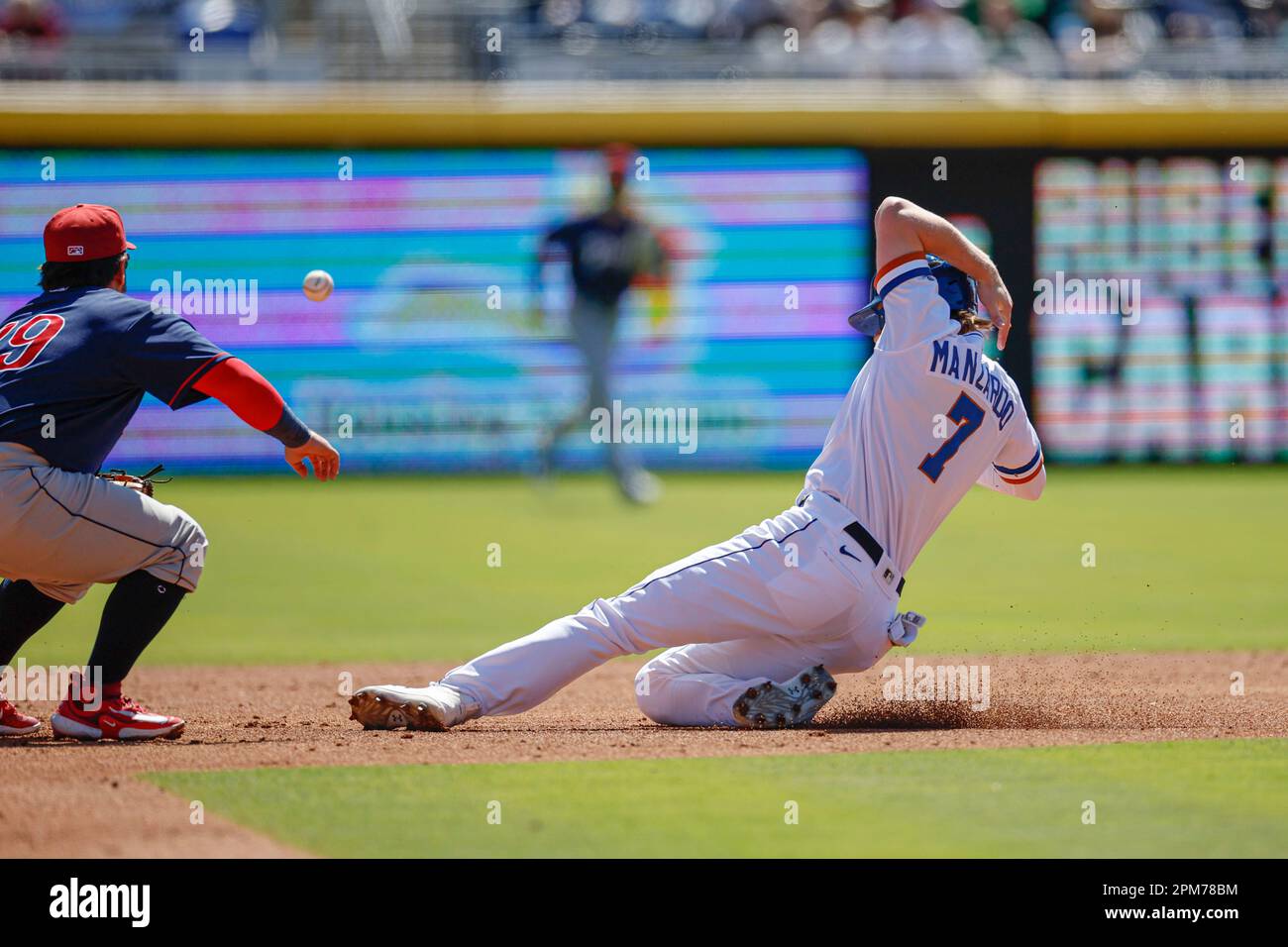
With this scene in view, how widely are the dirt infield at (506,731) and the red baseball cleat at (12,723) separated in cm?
11

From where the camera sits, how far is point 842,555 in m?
5.56

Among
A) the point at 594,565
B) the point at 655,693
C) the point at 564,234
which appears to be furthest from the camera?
the point at 564,234

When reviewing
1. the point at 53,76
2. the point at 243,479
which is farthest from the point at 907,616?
the point at 53,76

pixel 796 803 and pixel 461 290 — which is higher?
pixel 461 290

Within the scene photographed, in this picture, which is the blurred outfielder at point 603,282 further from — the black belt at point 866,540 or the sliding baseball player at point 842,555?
the black belt at point 866,540

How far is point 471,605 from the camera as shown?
9938mm

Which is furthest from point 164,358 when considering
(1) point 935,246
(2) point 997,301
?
(2) point 997,301

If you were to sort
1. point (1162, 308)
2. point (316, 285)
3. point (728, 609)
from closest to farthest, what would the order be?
1. point (728, 609)
2. point (316, 285)
3. point (1162, 308)

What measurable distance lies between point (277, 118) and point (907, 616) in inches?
512

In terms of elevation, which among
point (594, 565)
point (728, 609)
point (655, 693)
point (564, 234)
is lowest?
point (655, 693)

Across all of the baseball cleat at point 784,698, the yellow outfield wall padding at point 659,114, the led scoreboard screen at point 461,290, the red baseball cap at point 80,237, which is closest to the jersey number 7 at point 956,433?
the baseball cleat at point 784,698

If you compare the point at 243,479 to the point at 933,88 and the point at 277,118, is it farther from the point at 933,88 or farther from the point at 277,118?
the point at 933,88

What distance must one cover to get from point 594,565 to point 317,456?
17.5ft

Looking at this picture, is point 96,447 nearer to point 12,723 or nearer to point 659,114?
point 12,723
